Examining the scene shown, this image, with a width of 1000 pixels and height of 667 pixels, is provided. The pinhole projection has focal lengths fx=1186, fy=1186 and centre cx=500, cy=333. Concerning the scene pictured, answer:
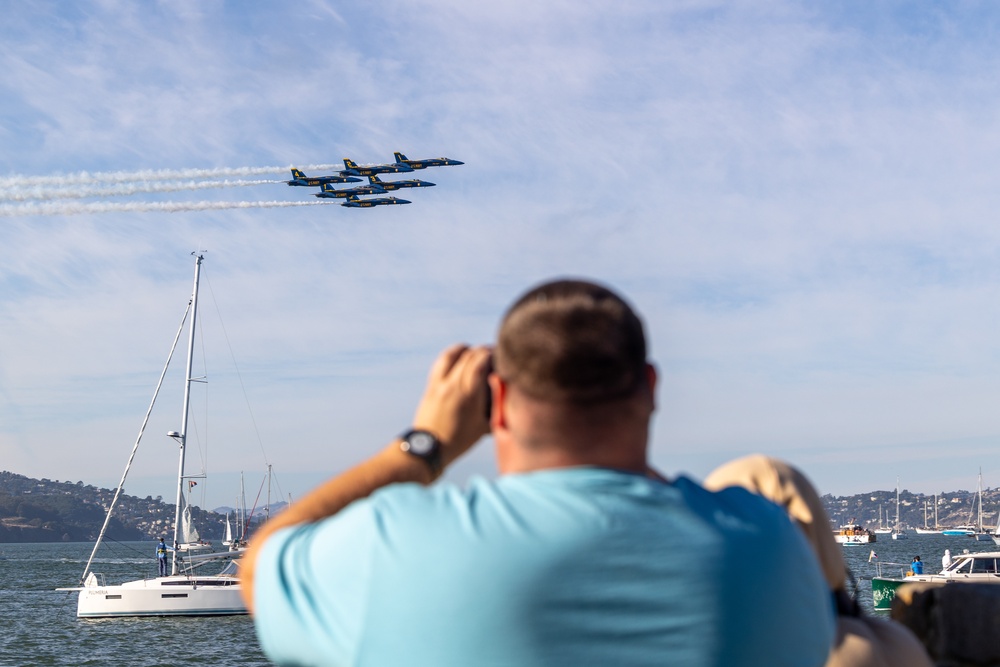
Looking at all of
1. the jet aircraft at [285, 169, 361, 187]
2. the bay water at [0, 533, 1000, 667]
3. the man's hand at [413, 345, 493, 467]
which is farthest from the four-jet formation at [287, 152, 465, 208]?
the man's hand at [413, 345, 493, 467]

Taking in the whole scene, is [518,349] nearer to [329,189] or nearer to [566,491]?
[566,491]

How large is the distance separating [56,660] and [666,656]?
126 feet

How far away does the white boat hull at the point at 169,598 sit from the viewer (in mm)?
40750

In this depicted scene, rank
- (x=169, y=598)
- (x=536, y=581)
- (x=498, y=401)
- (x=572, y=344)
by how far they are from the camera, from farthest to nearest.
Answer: (x=169, y=598)
(x=498, y=401)
(x=572, y=344)
(x=536, y=581)

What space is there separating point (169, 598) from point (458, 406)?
137 ft

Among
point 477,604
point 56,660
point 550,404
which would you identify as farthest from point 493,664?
point 56,660

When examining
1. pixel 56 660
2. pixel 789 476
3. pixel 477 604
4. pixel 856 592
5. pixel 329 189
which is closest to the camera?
pixel 477 604

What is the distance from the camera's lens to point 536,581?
160cm

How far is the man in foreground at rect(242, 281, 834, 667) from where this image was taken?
5.26ft

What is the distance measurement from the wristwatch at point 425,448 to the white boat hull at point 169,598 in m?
40.3

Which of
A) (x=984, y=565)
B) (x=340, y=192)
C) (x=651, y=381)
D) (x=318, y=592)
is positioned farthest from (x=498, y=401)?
(x=340, y=192)

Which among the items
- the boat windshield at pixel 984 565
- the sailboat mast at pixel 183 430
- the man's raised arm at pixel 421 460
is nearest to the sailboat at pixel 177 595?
the sailboat mast at pixel 183 430

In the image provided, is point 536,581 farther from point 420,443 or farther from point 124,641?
point 124,641

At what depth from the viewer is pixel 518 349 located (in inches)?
69.1
